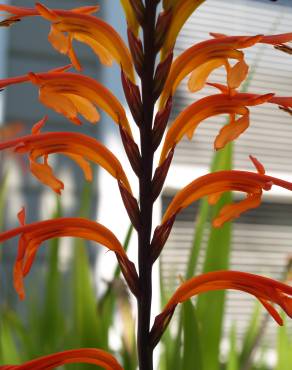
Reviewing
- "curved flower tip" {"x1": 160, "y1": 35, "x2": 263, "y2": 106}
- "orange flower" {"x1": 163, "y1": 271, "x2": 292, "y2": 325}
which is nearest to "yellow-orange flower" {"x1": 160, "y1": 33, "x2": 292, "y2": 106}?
"curved flower tip" {"x1": 160, "y1": 35, "x2": 263, "y2": 106}

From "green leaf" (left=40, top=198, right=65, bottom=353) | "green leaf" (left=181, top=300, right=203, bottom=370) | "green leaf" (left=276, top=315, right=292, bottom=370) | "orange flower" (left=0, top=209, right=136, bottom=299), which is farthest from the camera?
"green leaf" (left=40, top=198, right=65, bottom=353)

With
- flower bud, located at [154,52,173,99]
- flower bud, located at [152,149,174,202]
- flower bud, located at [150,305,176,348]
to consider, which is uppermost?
flower bud, located at [154,52,173,99]

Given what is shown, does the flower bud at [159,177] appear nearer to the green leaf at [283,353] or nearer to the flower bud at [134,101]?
the flower bud at [134,101]

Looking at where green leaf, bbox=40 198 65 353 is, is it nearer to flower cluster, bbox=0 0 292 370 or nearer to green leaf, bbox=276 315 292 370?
green leaf, bbox=276 315 292 370

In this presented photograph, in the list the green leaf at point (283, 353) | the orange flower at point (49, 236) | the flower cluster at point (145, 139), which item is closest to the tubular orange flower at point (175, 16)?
the flower cluster at point (145, 139)

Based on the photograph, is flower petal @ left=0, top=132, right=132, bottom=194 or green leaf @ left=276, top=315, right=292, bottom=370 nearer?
flower petal @ left=0, top=132, right=132, bottom=194

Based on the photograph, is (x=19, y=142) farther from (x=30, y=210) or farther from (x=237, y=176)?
(x=30, y=210)

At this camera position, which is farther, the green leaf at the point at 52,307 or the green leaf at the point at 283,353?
the green leaf at the point at 52,307
